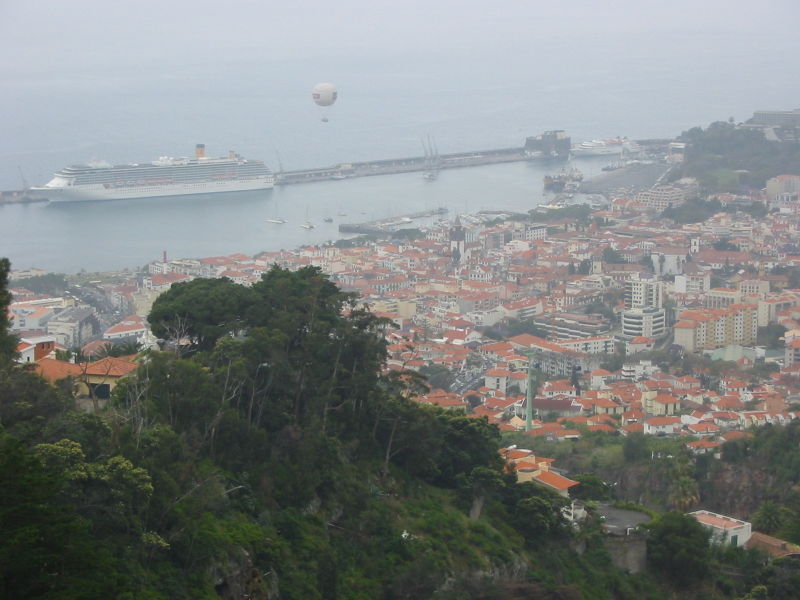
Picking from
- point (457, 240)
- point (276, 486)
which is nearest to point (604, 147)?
point (457, 240)

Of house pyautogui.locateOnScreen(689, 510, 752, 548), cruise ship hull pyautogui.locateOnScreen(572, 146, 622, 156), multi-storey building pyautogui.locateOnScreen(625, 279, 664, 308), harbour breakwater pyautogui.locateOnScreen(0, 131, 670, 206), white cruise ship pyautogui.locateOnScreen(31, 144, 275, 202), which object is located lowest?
multi-storey building pyautogui.locateOnScreen(625, 279, 664, 308)

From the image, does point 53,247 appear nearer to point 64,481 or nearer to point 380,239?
point 380,239

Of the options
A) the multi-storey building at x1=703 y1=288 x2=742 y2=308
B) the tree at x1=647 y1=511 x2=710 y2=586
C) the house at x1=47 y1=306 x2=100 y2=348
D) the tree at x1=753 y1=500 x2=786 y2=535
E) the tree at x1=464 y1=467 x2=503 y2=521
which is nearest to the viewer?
the tree at x1=464 y1=467 x2=503 y2=521

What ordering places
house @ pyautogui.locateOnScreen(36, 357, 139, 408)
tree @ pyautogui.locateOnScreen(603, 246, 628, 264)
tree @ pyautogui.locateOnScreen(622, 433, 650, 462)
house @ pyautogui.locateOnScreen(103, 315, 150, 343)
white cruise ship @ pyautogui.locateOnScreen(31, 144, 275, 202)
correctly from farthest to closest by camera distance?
white cruise ship @ pyautogui.locateOnScreen(31, 144, 275, 202) < tree @ pyautogui.locateOnScreen(603, 246, 628, 264) < house @ pyautogui.locateOnScreen(103, 315, 150, 343) < tree @ pyautogui.locateOnScreen(622, 433, 650, 462) < house @ pyautogui.locateOnScreen(36, 357, 139, 408)

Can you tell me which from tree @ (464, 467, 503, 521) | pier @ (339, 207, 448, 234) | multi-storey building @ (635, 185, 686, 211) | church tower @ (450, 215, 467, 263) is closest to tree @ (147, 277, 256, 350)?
tree @ (464, 467, 503, 521)

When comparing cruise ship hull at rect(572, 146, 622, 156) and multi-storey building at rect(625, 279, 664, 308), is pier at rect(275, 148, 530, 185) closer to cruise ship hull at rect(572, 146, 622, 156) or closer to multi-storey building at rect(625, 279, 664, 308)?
cruise ship hull at rect(572, 146, 622, 156)

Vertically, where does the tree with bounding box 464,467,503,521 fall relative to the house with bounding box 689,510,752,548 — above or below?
above
